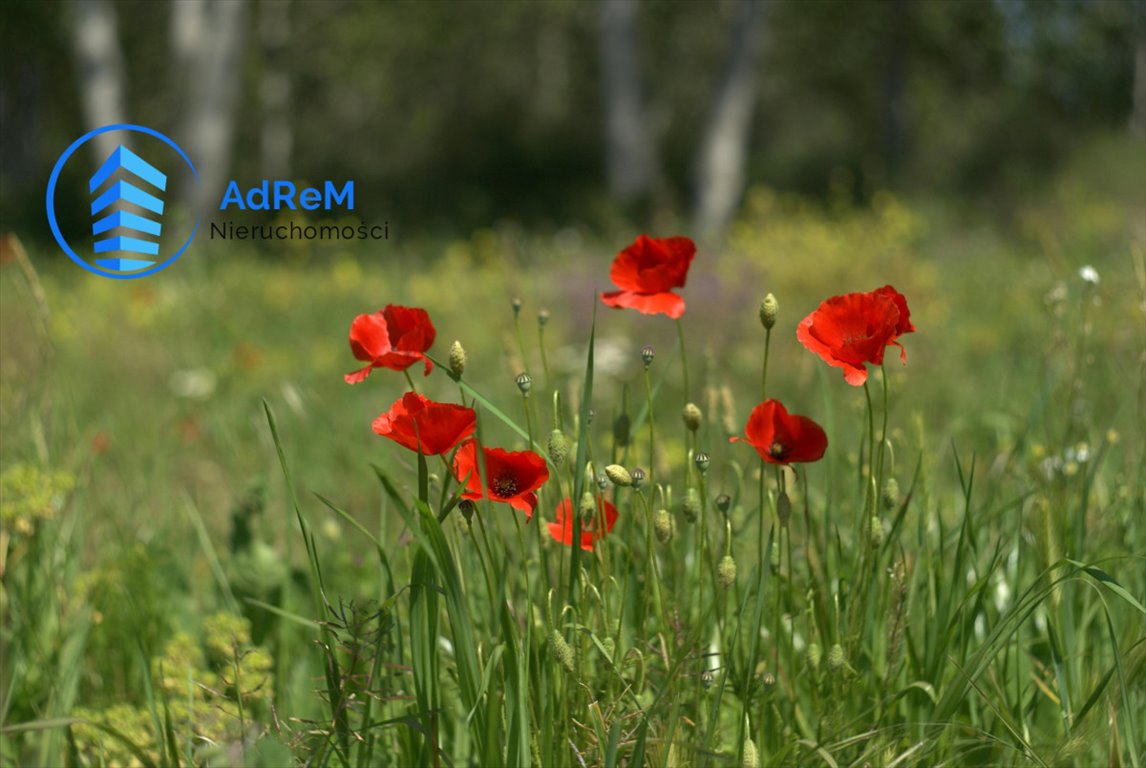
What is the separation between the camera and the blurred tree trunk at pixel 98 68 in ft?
29.5

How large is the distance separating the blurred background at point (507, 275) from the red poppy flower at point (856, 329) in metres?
0.31

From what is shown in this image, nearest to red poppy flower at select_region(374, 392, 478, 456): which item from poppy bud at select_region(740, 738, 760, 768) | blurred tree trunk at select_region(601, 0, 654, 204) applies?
poppy bud at select_region(740, 738, 760, 768)

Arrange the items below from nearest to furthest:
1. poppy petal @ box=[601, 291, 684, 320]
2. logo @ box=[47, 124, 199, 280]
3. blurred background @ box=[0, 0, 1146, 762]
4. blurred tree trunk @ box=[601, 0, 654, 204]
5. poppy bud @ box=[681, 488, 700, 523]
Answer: poppy bud @ box=[681, 488, 700, 523] < poppy petal @ box=[601, 291, 684, 320] < blurred background @ box=[0, 0, 1146, 762] < logo @ box=[47, 124, 199, 280] < blurred tree trunk @ box=[601, 0, 654, 204]

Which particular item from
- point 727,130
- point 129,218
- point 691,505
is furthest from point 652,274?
point 727,130

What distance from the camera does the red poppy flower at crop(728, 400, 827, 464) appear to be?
1146mm

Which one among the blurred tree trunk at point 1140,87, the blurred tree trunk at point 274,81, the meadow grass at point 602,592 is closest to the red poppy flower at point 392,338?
the meadow grass at point 602,592

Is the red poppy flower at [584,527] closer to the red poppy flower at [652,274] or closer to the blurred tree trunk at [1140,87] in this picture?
the red poppy flower at [652,274]

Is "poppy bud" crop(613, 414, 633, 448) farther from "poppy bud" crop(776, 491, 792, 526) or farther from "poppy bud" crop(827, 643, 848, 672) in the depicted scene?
"poppy bud" crop(827, 643, 848, 672)

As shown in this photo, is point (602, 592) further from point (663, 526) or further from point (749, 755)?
point (749, 755)

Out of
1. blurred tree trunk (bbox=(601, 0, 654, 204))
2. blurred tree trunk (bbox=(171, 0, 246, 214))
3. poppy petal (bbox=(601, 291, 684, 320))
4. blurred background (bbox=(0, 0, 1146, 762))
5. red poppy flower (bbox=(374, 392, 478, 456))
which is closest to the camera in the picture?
red poppy flower (bbox=(374, 392, 478, 456))

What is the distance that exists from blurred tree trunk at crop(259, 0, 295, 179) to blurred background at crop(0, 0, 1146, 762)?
0.10 metres

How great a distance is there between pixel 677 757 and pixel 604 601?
196 mm

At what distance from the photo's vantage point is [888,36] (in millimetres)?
18391

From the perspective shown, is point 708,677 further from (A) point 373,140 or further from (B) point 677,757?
(A) point 373,140
